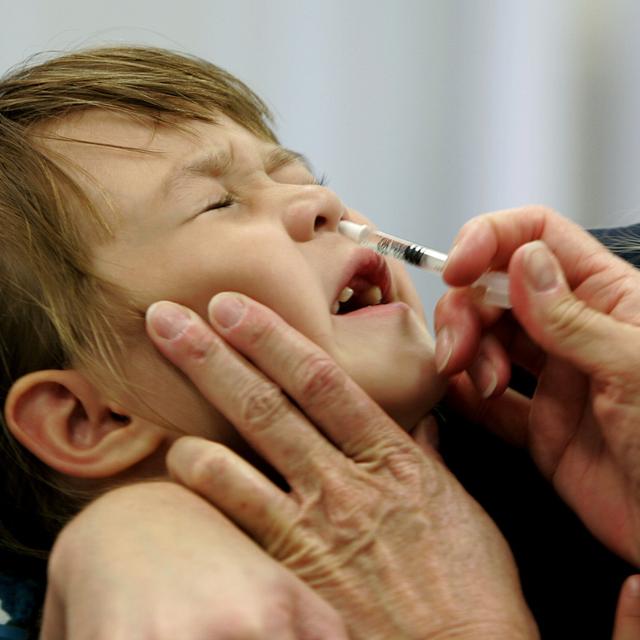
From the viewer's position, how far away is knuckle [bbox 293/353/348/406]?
0.83 m

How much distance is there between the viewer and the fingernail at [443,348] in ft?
2.99

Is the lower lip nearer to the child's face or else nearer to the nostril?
the child's face

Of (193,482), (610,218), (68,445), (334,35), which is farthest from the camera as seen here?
(610,218)

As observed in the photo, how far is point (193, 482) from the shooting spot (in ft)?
2.54

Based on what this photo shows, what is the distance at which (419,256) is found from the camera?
95cm

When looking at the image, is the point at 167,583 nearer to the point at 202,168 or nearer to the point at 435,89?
the point at 202,168

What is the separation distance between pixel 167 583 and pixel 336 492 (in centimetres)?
25

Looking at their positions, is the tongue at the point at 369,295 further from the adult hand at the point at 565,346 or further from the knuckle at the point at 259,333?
the knuckle at the point at 259,333

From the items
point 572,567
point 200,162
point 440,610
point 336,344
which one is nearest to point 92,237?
point 200,162

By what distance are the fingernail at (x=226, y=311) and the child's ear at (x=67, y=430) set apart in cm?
14

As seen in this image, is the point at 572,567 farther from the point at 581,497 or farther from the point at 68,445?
the point at 68,445

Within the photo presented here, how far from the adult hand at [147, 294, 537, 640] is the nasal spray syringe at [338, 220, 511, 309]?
18cm

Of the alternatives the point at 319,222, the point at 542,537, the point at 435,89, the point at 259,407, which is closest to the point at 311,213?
the point at 319,222

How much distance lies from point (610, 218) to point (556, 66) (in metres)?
0.37
